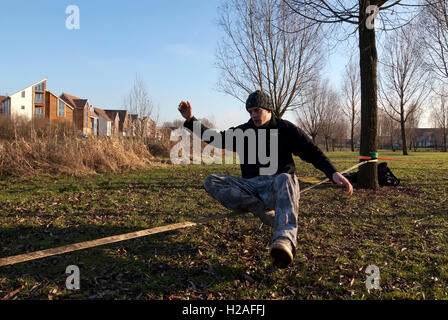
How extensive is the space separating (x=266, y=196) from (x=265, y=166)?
54 cm

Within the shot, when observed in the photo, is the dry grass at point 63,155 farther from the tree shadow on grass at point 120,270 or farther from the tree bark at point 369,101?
the tree bark at point 369,101

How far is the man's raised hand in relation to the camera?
12.6ft

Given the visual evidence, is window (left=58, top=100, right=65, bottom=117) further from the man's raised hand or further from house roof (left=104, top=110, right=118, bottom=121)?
the man's raised hand

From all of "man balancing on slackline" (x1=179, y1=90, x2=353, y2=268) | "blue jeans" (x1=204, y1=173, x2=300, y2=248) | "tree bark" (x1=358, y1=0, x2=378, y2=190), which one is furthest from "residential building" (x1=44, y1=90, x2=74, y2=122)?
"blue jeans" (x1=204, y1=173, x2=300, y2=248)

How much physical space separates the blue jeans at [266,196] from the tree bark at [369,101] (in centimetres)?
482

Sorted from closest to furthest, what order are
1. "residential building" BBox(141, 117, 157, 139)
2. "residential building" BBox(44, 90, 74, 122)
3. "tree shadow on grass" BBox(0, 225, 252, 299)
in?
"tree shadow on grass" BBox(0, 225, 252, 299), "residential building" BBox(141, 117, 157, 139), "residential building" BBox(44, 90, 74, 122)

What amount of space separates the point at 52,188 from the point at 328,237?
654cm

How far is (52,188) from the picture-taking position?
23.9 feet

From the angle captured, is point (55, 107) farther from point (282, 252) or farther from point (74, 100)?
point (282, 252)

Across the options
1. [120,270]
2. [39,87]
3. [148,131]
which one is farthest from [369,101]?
[39,87]
